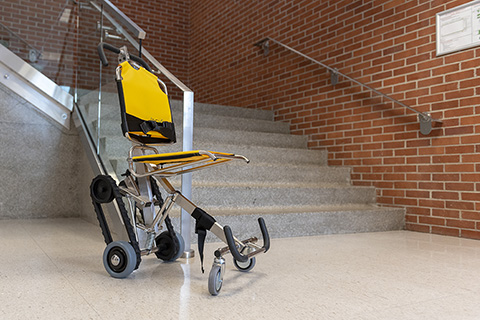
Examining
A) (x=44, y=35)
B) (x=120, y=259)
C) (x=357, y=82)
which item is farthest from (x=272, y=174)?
(x=44, y=35)

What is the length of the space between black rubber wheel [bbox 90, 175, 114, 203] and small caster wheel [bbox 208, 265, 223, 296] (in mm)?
586

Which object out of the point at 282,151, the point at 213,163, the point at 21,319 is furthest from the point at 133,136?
the point at 282,151

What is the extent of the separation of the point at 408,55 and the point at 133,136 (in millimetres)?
2357

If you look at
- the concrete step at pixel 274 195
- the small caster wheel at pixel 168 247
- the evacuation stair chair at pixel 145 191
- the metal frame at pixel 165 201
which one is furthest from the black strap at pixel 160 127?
the concrete step at pixel 274 195

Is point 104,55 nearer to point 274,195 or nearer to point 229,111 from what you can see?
point 274,195

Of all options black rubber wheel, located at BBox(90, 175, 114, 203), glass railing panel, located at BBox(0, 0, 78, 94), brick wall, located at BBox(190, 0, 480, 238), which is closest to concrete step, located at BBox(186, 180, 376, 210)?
brick wall, located at BBox(190, 0, 480, 238)

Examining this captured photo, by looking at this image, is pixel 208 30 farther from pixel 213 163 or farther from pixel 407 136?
pixel 213 163

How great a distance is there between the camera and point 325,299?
5.08 feet

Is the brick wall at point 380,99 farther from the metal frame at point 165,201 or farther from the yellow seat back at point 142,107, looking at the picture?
the yellow seat back at point 142,107

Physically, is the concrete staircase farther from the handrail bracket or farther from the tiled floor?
the handrail bracket

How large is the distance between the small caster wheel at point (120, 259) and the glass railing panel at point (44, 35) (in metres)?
2.40

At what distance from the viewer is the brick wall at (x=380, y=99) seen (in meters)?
2.97

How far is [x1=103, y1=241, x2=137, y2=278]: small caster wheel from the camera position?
5.73 feet

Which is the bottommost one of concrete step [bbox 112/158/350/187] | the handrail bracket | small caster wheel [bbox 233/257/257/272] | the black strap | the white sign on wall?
small caster wheel [bbox 233/257/257/272]
